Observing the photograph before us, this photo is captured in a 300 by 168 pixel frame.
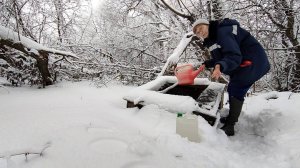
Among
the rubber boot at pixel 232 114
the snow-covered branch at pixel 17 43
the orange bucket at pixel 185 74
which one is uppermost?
the snow-covered branch at pixel 17 43

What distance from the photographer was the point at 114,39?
11.7 meters

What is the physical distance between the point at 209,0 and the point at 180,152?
578 cm

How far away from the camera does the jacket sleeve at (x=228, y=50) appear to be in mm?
3232

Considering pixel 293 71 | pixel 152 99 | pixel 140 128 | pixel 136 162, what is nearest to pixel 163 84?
pixel 152 99

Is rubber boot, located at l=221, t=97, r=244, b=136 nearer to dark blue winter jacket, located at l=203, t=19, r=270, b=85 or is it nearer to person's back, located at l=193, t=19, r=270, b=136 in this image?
person's back, located at l=193, t=19, r=270, b=136

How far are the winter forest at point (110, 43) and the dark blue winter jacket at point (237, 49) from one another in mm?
2548

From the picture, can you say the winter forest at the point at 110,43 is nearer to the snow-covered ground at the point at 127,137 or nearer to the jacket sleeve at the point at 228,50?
the snow-covered ground at the point at 127,137

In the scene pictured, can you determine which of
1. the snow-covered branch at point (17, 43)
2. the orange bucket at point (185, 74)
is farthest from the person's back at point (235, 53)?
the snow-covered branch at point (17, 43)

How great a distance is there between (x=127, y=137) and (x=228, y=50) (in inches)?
63.9

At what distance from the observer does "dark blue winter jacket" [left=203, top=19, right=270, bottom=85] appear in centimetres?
331

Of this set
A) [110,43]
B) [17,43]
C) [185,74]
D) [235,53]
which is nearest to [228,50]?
A: [235,53]

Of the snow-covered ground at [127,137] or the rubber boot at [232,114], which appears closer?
the snow-covered ground at [127,137]

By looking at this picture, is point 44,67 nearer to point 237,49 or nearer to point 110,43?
point 237,49

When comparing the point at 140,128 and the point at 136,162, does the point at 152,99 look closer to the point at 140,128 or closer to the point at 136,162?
the point at 140,128
